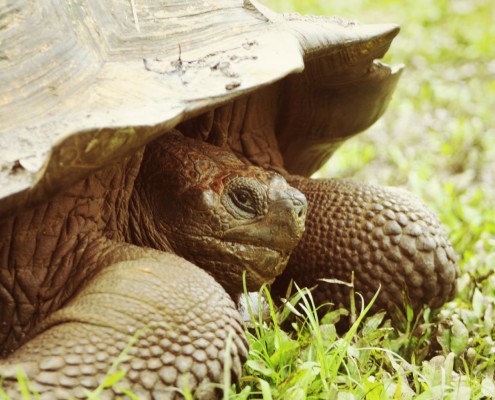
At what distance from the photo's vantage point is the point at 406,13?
312 inches

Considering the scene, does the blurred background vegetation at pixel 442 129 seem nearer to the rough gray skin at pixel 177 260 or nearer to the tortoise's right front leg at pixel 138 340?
the rough gray skin at pixel 177 260

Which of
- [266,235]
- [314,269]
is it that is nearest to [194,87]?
[266,235]

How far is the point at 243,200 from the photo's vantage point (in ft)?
7.05

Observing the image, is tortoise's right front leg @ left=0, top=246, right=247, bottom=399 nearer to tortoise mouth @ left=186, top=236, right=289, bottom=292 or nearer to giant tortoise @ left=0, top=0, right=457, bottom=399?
giant tortoise @ left=0, top=0, right=457, bottom=399

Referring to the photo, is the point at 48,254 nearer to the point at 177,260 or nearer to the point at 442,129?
the point at 177,260

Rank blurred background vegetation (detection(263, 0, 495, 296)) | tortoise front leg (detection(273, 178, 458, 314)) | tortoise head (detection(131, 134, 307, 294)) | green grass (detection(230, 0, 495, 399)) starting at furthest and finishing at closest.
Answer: blurred background vegetation (detection(263, 0, 495, 296)) < tortoise front leg (detection(273, 178, 458, 314)) < tortoise head (detection(131, 134, 307, 294)) < green grass (detection(230, 0, 495, 399))

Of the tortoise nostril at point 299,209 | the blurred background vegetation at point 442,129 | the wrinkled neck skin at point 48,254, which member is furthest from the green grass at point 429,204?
the wrinkled neck skin at point 48,254

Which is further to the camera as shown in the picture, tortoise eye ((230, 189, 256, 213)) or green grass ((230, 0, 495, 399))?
tortoise eye ((230, 189, 256, 213))

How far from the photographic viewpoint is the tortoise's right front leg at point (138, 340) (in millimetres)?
1628

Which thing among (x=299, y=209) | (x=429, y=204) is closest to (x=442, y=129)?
(x=429, y=204)

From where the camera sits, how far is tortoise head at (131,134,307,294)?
6.98 ft

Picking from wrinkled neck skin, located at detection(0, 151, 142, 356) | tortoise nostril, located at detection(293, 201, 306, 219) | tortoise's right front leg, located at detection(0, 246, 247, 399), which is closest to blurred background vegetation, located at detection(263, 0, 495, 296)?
tortoise nostril, located at detection(293, 201, 306, 219)

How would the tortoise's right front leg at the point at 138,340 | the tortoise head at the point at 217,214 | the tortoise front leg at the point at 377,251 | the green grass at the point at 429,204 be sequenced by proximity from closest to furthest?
the tortoise's right front leg at the point at 138,340 < the green grass at the point at 429,204 < the tortoise head at the point at 217,214 < the tortoise front leg at the point at 377,251

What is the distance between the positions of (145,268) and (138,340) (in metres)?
0.22
